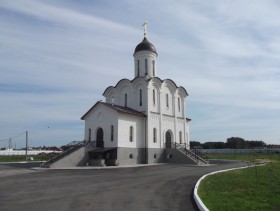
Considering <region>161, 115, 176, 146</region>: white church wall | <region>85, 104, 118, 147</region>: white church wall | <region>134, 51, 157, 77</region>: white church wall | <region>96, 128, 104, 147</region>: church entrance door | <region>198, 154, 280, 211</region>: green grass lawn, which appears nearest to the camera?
<region>198, 154, 280, 211</region>: green grass lawn

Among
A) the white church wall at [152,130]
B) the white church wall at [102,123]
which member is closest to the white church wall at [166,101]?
the white church wall at [152,130]

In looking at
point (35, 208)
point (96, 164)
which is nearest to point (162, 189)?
point (35, 208)

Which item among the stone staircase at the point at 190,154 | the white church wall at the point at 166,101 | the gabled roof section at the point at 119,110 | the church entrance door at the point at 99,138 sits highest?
the white church wall at the point at 166,101

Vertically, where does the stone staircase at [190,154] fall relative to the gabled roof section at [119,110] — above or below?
below

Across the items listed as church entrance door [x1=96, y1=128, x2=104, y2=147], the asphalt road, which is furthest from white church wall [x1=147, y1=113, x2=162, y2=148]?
the asphalt road

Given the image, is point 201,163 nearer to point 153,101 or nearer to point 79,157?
point 153,101

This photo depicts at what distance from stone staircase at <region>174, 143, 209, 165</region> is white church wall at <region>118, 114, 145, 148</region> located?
4.72 metres

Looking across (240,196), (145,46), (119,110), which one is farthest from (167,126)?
(240,196)

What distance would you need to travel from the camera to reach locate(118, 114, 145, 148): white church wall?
2962cm

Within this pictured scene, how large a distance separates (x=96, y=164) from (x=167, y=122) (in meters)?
10.8

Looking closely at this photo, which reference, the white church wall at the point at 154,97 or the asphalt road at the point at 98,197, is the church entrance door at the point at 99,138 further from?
the asphalt road at the point at 98,197

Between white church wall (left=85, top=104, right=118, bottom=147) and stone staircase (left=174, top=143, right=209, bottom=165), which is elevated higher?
white church wall (left=85, top=104, right=118, bottom=147)

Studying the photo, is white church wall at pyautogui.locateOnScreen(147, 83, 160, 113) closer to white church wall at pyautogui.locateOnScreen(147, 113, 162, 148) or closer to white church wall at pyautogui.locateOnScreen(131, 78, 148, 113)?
white church wall at pyautogui.locateOnScreen(131, 78, 148, 113)

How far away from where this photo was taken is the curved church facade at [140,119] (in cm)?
2962
